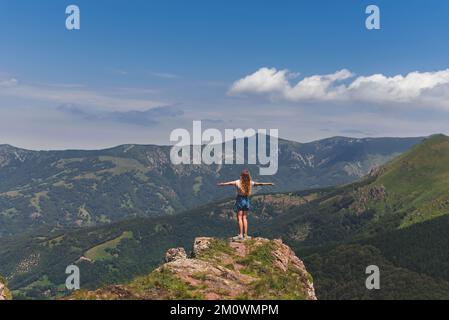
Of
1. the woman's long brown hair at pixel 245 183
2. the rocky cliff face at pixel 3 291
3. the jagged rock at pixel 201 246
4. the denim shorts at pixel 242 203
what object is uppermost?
the woman's long brown hair at pixel 245 183

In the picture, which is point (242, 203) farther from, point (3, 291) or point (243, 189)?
point (3, 291)

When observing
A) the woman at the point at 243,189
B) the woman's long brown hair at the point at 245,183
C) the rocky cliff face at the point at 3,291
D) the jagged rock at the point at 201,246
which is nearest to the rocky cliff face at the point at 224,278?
the jagged rock at the point at 201,246

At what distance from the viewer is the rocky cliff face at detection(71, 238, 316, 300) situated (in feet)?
113

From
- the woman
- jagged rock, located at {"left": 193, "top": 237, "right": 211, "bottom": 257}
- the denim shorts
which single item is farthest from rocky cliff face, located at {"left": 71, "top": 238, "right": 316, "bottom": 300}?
the denim shorts

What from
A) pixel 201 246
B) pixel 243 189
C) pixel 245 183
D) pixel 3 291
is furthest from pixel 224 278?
pixel 3 291

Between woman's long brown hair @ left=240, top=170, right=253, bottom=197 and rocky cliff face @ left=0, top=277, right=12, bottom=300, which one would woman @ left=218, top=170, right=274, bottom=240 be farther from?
rocky cliff face @ left=0, top=277, right=12, bottom=300

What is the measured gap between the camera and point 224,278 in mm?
40969

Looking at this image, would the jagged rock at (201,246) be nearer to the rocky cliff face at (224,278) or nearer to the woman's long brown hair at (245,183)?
the rocky cliff face at (224,278)

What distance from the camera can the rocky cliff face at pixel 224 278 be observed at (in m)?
34.4

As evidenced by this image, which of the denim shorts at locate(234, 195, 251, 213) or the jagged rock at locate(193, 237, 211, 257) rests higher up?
the denim shorts at locate(234, 195, 251, 213)
